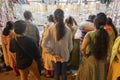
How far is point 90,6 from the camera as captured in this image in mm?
4000

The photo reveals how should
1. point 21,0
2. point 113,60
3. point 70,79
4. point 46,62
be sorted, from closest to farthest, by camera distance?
point 113,60 < point 46,62 < point 70,79 < point 21,0

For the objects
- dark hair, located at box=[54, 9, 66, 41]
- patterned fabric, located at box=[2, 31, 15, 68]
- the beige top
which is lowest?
patterned fabric, located at box=[2, 31, 15, 68]

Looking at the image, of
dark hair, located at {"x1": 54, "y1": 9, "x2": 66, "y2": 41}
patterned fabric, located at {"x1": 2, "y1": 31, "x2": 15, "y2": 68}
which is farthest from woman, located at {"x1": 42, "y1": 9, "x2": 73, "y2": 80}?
patterned fabric, located at {"x1": 2, "y1": 31, "x2": 15, "y2": 68}

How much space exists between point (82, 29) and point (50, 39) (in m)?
1.02

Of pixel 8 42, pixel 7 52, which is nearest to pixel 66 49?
pixel 8 42

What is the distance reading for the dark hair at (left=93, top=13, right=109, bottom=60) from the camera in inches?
89.2

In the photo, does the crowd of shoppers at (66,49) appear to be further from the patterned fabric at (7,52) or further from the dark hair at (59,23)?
the patterned fabric at (7,52)

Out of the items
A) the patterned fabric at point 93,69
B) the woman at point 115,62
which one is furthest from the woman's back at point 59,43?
the woman at point 115,62

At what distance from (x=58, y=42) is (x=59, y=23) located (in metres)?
0.26

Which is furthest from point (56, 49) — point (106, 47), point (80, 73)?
point (106, 47)

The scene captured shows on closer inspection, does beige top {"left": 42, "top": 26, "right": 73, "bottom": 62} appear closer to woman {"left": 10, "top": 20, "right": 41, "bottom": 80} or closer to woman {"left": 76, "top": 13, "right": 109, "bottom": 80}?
woman {"left": 10, "top": 20, "right": 41, "bottom": 80}

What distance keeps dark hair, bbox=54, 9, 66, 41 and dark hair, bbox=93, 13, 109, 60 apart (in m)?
0.45

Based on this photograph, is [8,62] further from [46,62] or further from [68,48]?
[68,48]

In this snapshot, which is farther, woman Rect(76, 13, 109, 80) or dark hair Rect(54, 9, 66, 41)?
dark hair Rect(54, 9, 66, 41)
